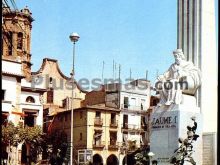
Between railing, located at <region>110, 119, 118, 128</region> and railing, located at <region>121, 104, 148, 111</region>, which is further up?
railing, located at <region>121, 104, 148, 111</region>

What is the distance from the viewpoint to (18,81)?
1698 inches

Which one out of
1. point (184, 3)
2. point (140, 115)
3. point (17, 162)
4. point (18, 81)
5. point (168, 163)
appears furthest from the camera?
point (140, 115)

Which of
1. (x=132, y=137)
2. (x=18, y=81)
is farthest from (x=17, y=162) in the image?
(x=132, y=137)

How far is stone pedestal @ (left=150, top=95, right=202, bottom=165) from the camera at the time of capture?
50.6 feet

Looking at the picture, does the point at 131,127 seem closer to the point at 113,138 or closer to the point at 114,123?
the point at 114,123

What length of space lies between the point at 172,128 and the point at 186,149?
1.09 m

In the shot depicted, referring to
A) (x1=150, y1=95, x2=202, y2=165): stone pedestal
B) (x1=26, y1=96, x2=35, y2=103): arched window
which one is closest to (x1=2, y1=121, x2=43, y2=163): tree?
(x1=26, y1=96, x2=35, y2=103): arched window

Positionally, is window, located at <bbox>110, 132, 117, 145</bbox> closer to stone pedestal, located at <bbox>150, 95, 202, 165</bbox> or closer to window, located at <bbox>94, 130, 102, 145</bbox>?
window, located at <bbox>94, 130, 102, 145</bbox>

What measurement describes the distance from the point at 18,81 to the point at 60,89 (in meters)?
13.7

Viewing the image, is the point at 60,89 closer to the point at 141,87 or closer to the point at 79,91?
the point at 79,91

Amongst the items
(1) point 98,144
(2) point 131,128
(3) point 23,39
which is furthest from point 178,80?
(3) point 23,39

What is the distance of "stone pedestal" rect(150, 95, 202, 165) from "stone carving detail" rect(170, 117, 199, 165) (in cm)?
51

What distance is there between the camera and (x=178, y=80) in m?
15.9

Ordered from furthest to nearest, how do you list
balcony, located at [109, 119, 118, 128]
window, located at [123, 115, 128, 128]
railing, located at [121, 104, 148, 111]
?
railing, located at [121, 104, 148, 111]
window, located at [123, 115, 128, 128]
balcony, located at [109, 119, 118, 128]
